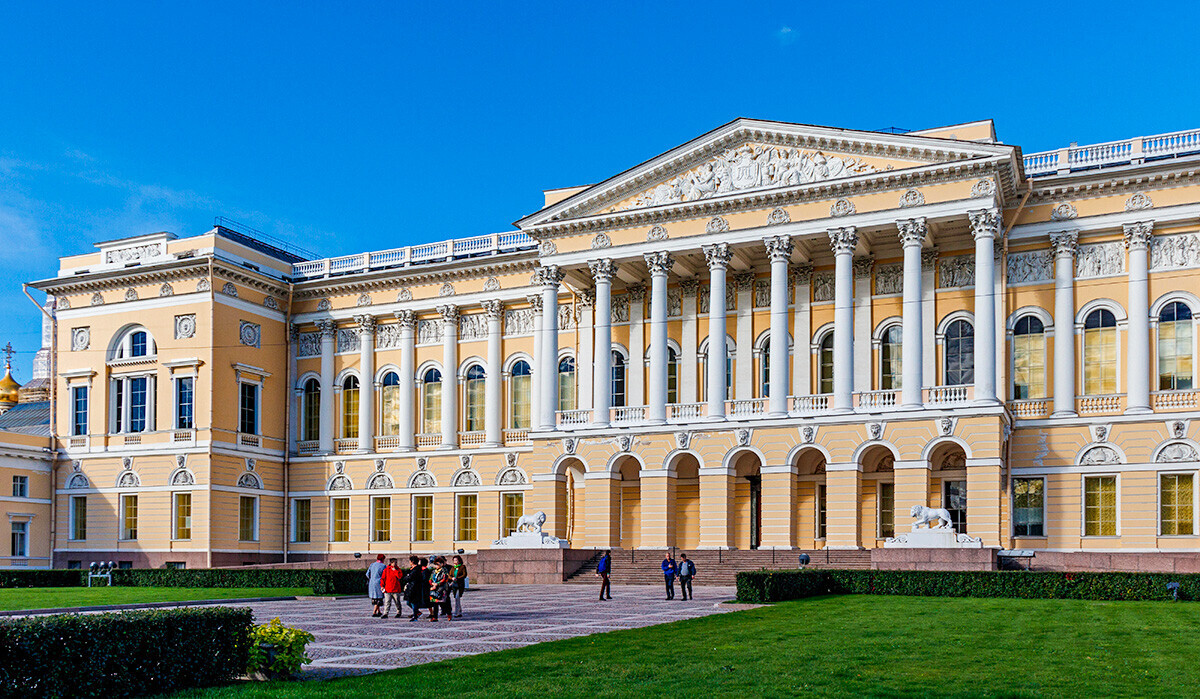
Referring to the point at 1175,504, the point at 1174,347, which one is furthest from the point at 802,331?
the point at 1175,504

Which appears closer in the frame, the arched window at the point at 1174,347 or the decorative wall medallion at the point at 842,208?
the arched window at the point at 1174,347

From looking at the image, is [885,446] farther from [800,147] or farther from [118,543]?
[118,543]

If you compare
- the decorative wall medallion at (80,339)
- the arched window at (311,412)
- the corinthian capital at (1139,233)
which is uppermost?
the corinthian capital at (1139,233)

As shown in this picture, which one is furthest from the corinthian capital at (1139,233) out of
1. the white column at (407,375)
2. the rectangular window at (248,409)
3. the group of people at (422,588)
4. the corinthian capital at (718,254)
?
the rectangular window at (248,409)

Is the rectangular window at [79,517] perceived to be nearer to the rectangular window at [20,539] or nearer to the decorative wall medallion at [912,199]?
the rectangular window at [20,539]

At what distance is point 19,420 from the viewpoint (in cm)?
7231

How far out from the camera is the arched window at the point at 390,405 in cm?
5900

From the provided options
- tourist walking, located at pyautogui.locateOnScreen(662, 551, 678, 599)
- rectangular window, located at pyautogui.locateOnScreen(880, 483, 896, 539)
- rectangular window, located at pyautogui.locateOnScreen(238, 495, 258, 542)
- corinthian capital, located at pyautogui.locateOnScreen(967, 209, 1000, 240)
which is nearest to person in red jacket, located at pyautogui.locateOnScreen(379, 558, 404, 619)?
tourist walking, located at pyautogui.locateOnScreen(662, 551, 678, 599)

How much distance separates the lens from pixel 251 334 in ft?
191

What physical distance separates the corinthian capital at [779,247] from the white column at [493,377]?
15199 millimetres

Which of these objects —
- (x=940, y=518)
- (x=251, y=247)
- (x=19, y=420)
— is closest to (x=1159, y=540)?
(x=940, y=518)

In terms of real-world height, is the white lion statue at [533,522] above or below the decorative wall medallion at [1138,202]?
below

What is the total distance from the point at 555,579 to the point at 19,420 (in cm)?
4339

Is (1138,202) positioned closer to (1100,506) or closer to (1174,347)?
(1174,347)
